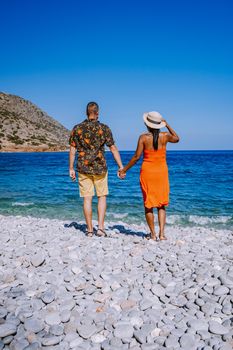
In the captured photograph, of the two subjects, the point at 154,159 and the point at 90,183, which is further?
the point at 90,183

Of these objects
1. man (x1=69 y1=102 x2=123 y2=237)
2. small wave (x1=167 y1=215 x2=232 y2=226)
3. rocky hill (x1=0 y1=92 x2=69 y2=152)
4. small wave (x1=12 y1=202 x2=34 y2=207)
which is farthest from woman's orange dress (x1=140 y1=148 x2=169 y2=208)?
rocky hill (x1=0 y1=92 x2=69 y2=152)

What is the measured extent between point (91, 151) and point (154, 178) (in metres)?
1.50

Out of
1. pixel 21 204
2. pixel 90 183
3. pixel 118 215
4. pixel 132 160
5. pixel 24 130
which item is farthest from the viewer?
pixel 24 130

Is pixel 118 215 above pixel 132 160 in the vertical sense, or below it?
below

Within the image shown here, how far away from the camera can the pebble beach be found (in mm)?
3900

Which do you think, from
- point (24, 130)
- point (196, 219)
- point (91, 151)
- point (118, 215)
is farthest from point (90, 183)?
point (24, 130)

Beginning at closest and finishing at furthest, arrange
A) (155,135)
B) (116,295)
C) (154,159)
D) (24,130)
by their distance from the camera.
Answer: (116,295), (155,135), (154,159), (24,130)

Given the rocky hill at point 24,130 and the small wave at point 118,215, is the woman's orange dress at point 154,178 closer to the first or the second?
the small wave at point 118,215

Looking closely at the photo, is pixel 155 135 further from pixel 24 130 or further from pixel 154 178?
pixel 24 130

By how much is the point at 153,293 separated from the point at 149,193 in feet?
8.68

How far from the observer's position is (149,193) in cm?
720

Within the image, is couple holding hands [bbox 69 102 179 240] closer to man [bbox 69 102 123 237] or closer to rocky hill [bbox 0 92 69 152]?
man [bbox 69 102 123 237]

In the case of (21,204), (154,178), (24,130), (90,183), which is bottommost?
(21,204)

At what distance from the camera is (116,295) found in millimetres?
4809
